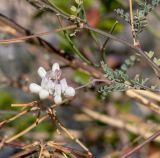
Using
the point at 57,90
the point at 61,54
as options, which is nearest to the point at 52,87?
the point at 57,90

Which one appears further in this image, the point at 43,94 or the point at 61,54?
the point at 61,54

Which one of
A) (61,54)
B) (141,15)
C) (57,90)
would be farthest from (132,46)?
(61,54)

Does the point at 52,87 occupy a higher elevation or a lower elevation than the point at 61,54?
lower

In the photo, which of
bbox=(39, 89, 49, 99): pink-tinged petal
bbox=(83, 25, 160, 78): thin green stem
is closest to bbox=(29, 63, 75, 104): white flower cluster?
bbox=(39, 89, 49, 99): pink-tinged petal

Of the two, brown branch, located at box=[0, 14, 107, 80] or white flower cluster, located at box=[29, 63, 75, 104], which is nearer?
white flower cluster, located at box=[29, 63, 75, 104]

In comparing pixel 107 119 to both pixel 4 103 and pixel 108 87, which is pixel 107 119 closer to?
pixel 4 103

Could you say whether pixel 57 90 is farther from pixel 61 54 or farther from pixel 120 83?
pixel 61 54

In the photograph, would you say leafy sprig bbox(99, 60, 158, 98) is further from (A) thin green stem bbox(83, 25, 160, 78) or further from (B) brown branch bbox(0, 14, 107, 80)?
(B) brown branch bbox(0, 14, 107, 80)

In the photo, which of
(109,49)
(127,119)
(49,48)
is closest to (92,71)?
(49,48)

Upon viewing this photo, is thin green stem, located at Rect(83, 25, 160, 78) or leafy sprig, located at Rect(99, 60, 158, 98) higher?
thin green stem, located at Rect(83, 25, 160, 78)

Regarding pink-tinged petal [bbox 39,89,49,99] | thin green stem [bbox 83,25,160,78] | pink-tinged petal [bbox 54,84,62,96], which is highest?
thin green stem [bbox 83,25,160,78]

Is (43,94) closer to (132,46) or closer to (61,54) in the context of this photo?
(132,46)
